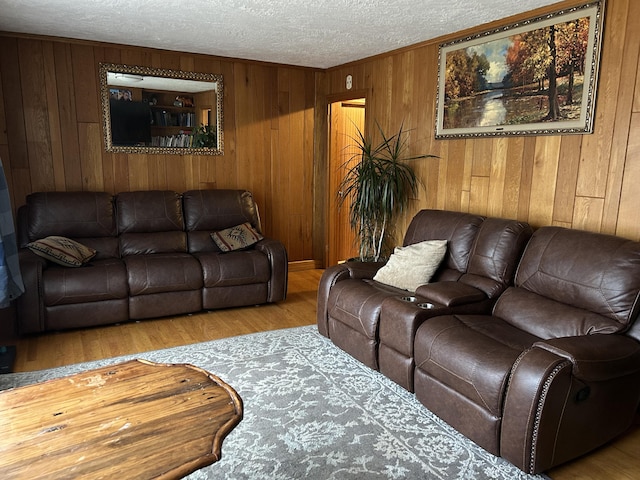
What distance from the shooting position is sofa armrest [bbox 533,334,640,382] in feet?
6.78

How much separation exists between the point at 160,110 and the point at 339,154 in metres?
2.19

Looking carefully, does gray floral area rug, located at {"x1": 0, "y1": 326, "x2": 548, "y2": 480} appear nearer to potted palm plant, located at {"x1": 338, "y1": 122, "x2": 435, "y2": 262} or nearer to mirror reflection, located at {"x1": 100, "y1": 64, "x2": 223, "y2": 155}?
potted palm plant, located at {"x1": 338, "y1": 122, "x2": 435, "y2": 262}

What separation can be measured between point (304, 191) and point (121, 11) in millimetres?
2916

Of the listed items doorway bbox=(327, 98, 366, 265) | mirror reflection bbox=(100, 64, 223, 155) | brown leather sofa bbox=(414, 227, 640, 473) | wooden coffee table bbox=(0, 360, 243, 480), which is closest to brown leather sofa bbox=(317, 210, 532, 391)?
brown leather sofa bbox=(414, 227, 640, 473)

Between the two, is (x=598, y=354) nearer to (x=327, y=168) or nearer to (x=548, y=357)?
(x=548, y=357)

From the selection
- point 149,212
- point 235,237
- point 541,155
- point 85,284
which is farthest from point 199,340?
point 541,155

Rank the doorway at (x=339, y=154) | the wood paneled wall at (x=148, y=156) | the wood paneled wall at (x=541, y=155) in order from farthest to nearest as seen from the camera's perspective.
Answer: the doorway at (x=339, y=154) → the wood paneled wall at (x=148, y=156) → the wood paneled wall at (x=541, y=155)

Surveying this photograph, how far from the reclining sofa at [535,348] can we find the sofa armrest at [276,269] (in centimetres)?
137

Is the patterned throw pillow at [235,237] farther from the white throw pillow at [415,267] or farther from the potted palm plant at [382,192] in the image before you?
the white throw pillow at [415,267]

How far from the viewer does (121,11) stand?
11.4ft

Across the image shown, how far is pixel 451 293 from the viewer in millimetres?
2951

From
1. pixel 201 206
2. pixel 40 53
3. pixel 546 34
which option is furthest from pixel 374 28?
pixel 40 53

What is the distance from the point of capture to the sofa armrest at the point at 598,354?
207cm

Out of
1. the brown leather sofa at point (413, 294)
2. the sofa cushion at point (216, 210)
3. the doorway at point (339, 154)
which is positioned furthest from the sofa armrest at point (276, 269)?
the doorway at point (339, 154)
